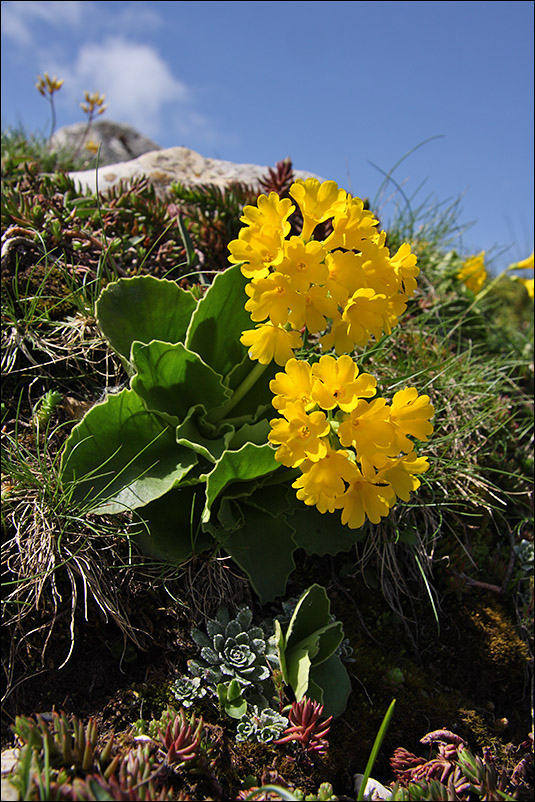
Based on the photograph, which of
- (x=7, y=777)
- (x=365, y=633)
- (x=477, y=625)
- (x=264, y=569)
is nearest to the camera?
(x=7, y=777)

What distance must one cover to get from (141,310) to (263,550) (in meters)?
0.96

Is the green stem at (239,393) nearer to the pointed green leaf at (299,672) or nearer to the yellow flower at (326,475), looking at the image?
the yellow flower at (326,475)

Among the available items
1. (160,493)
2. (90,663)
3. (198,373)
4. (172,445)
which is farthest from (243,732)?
(198,373)

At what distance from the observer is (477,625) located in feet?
8.64

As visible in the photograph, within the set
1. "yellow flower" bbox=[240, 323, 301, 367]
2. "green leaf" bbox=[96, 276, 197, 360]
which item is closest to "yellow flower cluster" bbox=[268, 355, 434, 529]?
"yellow flower" bbox=[240, 323, 301, 367]

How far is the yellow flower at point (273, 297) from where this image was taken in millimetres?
1812

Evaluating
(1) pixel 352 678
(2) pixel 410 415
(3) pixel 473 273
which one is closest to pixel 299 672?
(1) pixel 352 678

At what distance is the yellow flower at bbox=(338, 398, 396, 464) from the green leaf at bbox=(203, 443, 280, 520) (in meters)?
0.30

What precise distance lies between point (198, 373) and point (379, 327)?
0.66m

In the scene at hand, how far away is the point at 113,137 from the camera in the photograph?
28.1ft

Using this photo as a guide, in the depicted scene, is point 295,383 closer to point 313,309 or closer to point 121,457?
point 313,309

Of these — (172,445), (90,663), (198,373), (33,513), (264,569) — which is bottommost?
(90,663)

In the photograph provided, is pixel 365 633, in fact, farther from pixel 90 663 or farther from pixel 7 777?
pixel 7 777

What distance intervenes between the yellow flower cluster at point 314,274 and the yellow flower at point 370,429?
224mm
